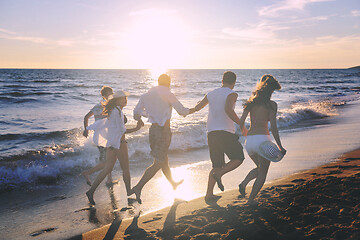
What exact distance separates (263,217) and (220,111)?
5.02 ft

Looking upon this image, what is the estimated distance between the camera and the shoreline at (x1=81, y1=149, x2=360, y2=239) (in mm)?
3131

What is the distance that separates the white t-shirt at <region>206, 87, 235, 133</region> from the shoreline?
1090mm

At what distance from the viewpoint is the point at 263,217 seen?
11.6 ft

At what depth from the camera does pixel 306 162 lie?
698cm

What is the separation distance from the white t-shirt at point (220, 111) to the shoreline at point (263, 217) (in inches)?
42.9

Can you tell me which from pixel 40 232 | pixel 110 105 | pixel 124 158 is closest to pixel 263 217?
pixel 124 158

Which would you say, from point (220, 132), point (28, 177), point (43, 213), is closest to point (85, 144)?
point (28, 177)

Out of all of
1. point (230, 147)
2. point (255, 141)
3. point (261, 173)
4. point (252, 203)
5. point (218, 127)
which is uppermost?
point (218, 127)

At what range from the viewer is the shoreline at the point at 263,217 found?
123 inches

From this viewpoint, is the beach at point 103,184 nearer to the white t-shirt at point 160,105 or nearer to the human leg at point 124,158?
the human leg at point 124,158

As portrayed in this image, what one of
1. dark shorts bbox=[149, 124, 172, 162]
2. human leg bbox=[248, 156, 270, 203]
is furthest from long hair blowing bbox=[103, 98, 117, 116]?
human leg bbox=[248, 156, 270, 203]

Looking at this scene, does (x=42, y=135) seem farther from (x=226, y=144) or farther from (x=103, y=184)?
(x=226, y=144)

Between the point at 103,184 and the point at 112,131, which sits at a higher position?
the point at 112,131

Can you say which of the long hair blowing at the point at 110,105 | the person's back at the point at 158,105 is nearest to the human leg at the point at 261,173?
the person's back at the point at 158,105
